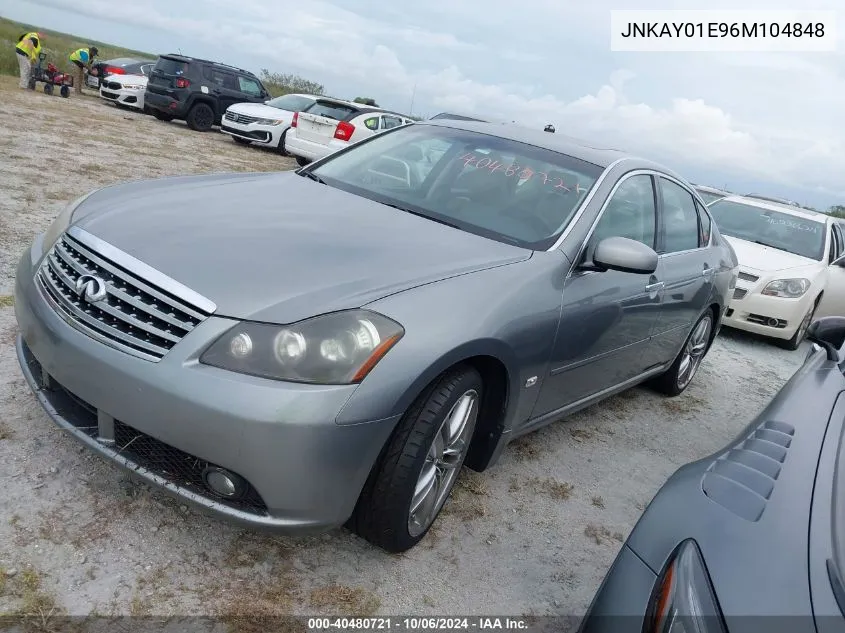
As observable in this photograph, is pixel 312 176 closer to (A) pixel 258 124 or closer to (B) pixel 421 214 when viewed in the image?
(B) pixel 421 214

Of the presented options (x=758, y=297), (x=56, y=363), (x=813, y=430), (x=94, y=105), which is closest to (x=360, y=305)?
(x=56, y=363)

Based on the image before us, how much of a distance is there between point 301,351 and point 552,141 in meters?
2.34

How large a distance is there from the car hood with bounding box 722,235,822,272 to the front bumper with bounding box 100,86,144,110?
15670 mm

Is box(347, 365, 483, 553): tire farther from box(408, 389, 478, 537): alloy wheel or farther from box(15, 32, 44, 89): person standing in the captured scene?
box(15, 32, 44, 89): person standing

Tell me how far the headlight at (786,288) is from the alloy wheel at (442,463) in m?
5.68

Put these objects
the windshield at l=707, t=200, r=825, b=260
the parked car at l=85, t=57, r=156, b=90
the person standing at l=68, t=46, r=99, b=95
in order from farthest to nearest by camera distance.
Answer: the person standing at l=68, t=46, r=99, b=95 → the parked car at l=85, t=57, r=156, b=90 → the windshield at l=707, t=200, r=825, b=260

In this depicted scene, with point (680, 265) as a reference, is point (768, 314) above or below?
below

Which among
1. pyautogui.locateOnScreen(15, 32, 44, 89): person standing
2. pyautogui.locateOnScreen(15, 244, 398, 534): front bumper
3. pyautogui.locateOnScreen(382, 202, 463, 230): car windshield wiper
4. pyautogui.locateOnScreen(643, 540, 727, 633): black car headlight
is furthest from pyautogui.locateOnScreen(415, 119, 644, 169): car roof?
pyautogui.locateOnScreen(15, 32, 44, 89): person standing

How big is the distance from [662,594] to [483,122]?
3184 millimetres

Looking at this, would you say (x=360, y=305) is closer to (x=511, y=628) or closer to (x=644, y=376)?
(x=511, y=628)

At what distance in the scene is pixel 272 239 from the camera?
261 centimetres

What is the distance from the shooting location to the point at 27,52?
16828mm

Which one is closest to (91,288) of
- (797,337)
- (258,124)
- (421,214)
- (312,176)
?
(421,214)

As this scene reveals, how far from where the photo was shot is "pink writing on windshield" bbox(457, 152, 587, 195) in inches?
134
